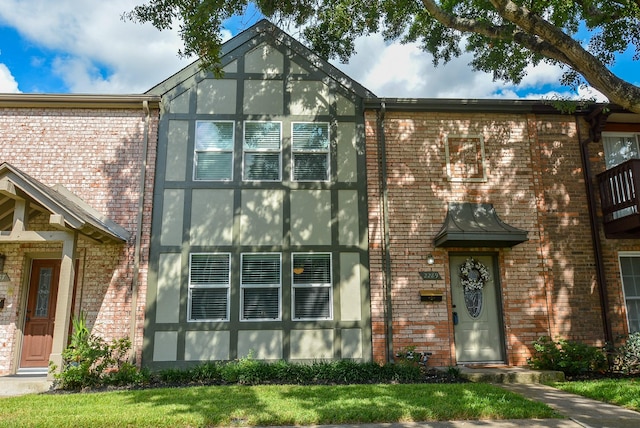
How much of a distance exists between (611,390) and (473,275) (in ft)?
11.1

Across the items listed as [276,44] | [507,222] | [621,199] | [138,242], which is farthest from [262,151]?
[621,199]

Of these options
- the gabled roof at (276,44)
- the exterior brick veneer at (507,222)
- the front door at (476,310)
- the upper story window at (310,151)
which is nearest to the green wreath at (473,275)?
the front door at (476,310)

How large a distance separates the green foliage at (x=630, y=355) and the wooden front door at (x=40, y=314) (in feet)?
37.7

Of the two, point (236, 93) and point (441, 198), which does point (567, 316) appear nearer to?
point (441, 198)

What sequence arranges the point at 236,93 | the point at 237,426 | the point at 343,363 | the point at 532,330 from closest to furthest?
the point at 237,426
the point at 343,363
the point at 532,330
the point at 236,93

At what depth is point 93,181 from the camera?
10062 mm

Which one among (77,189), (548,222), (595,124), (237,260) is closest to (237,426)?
(237,260)

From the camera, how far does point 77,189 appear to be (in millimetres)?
9984

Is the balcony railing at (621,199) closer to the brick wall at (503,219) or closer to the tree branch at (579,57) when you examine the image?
the brick wall at (503,219)

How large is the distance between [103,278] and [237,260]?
271 centimetres

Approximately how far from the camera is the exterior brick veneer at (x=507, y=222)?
9.88 m

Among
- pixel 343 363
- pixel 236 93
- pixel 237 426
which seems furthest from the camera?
pixel 236 93

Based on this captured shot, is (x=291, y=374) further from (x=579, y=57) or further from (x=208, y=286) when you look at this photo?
(x=579, y=57)

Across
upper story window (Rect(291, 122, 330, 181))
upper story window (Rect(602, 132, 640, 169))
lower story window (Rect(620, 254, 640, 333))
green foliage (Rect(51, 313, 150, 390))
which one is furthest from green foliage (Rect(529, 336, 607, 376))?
green foliage (Rect(51, 313, 150, 390))
